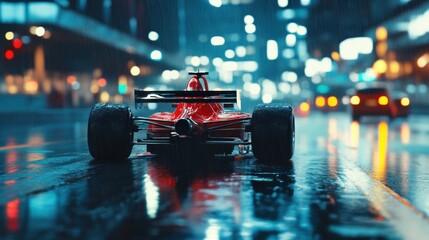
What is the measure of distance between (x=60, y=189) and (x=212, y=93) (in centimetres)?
345

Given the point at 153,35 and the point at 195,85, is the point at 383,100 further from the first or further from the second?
the point at 153,35

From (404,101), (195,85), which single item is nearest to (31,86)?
(404,101)

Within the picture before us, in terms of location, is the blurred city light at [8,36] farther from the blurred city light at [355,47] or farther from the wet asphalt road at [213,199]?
the blurred city light at [355,47]

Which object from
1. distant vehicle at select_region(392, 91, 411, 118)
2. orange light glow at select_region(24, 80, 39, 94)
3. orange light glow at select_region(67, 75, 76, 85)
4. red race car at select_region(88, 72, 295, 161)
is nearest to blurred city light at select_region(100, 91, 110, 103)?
orange light glow at select_region(67, 75, 76, 85)

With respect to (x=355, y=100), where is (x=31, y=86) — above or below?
above

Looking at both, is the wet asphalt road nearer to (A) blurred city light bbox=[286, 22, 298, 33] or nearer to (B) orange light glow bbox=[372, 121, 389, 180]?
(B) orange light glow bbox=[372, 121, 389, 180]

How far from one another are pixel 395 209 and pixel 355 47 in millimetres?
92297

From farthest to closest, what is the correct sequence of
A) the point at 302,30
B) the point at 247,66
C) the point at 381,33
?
1. the point at 247,66
2. the point at 302,30
3. the point at 381,33

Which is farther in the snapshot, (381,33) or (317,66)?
(317,66)

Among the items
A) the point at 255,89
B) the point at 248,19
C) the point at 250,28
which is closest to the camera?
the point at 255,89

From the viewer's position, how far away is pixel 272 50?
153 metres

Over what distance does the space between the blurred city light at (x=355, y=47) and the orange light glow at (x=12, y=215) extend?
89042 millimetres

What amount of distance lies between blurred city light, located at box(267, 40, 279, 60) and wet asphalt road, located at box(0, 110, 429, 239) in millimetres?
A: 142638

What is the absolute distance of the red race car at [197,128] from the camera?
384 inches
